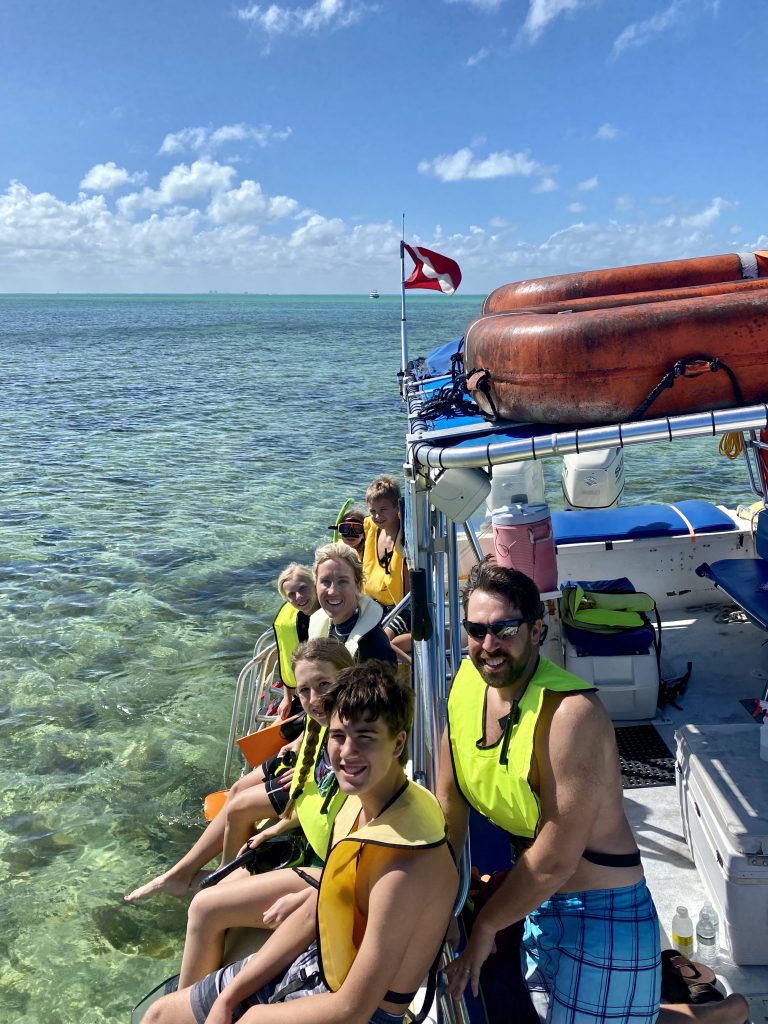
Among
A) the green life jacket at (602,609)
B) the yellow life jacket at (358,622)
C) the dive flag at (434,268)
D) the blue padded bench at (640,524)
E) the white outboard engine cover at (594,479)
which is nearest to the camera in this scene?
the yellow life jacket at (358,622)

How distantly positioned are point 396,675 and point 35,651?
6996 mm

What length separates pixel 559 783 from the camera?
2084mm

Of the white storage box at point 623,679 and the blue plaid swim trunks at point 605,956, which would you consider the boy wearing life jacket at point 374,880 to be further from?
the white storage box at point 623,679

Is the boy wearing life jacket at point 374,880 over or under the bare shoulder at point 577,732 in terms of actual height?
under

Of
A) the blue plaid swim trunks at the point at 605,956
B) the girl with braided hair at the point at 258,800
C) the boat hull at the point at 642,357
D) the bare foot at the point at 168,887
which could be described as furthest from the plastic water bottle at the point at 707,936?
the bare foot at the point at 168,887

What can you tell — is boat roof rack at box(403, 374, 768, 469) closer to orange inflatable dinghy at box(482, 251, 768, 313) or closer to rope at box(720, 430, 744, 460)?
orange inflatable dinghy at box(482, 251, 768, 313)

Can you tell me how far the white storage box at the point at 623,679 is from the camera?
4.52 metres

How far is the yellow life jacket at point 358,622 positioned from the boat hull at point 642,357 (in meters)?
1.80

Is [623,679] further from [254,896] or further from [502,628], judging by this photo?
[502,628]

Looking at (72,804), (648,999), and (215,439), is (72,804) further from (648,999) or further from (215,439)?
(215,439)

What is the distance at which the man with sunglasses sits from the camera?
82.6 inches

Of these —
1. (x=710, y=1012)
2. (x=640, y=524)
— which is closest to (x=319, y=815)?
(x=710, y=1012)

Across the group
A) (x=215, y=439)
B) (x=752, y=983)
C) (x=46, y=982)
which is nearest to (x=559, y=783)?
(x=752, y=983)

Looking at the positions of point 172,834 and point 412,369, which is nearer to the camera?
point 172,834
